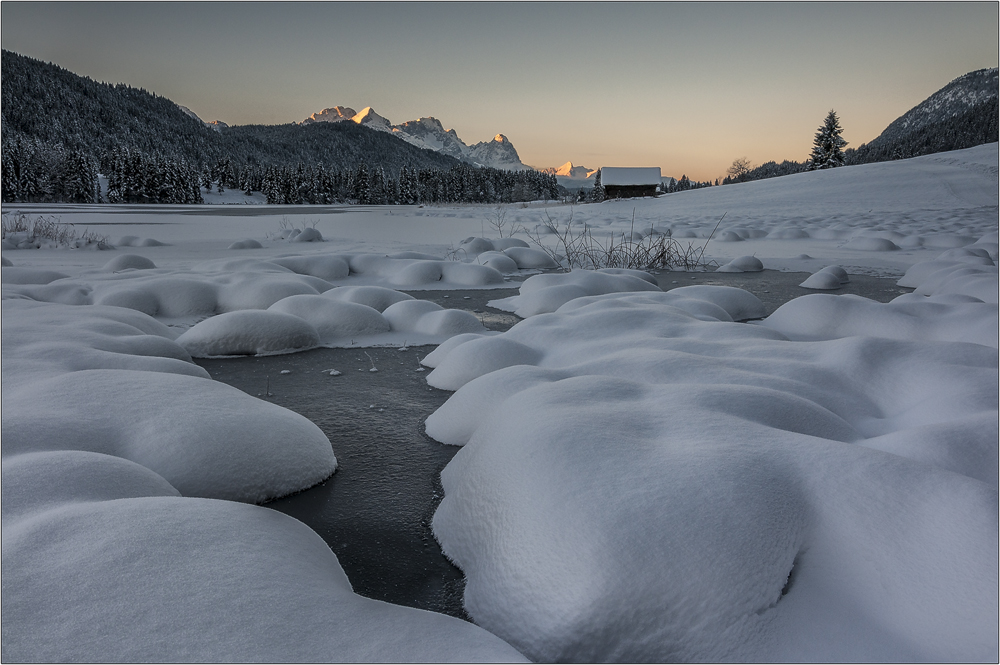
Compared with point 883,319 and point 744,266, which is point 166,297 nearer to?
point 883,319

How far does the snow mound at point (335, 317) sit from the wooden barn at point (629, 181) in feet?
112

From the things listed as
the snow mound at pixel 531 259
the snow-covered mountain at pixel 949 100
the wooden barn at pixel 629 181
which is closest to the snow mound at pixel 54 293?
the snow mound at pixel 531 259

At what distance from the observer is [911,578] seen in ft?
2.89

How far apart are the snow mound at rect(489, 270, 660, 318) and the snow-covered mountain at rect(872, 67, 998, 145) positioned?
129m

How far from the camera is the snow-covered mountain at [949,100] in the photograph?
10612 cm

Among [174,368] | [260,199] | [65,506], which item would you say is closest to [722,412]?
[65,506]

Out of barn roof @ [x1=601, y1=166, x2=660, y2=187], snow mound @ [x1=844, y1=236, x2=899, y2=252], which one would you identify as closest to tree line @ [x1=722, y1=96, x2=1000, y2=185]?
barn roof @ [x1=601, y1=166, x2=660, y2=187]

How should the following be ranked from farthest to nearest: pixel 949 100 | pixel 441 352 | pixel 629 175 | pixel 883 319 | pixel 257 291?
pixel 949 100 → pixel 629 175 → pixel 257 291 → pixel 883 319 → pixel 441 352

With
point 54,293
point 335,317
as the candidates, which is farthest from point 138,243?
point 335,317

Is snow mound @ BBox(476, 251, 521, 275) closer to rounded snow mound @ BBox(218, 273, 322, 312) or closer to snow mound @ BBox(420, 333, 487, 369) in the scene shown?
rounded snow mound @ BBox(218, 273, 322, 312)

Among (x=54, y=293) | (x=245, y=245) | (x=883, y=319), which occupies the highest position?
(x=245, y=245)

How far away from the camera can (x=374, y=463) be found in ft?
5.44

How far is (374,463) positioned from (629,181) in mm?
37229

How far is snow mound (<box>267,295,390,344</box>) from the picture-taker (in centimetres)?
305
